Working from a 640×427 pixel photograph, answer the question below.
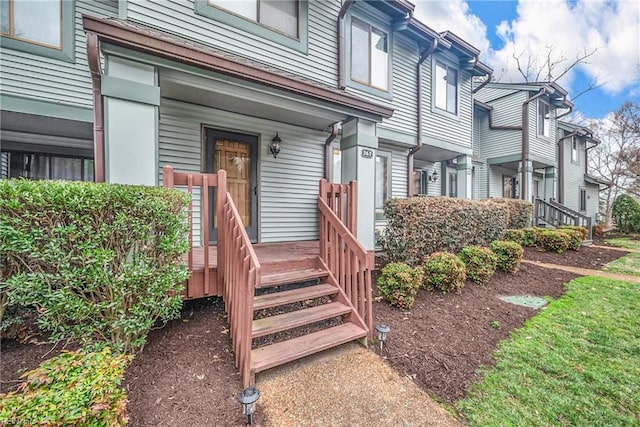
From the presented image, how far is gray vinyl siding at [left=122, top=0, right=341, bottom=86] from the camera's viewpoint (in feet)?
14.5

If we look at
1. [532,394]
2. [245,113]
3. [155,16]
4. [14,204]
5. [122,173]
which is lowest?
[532,394]

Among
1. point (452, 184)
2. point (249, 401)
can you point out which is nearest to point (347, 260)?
point (249, 401)

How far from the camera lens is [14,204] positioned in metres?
2.01

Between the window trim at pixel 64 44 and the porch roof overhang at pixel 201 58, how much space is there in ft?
5.47

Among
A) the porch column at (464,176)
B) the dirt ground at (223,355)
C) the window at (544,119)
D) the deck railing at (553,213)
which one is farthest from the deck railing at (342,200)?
the window at (544,119)

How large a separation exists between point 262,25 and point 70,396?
611 cm

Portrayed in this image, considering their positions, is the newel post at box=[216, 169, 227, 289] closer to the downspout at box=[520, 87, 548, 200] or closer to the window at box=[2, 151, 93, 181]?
the window at box=[2, 151, 93, 181]

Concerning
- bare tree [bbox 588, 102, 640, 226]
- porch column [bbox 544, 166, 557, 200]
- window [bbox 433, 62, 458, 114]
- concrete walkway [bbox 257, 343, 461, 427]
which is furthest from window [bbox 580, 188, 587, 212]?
concrete walkway [bbox 257, 343, 461, 427]

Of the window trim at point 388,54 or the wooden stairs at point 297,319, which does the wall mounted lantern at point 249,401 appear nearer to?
the wooden stairs at point 297,319

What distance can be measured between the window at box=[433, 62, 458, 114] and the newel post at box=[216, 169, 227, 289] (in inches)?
318

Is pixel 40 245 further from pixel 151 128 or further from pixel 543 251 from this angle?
pixel 543 251

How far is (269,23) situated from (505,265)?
721cm

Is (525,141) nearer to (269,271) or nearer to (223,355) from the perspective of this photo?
(269,271)

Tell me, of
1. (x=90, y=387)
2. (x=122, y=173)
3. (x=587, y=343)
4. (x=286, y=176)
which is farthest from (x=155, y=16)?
(x=587, y=343)
